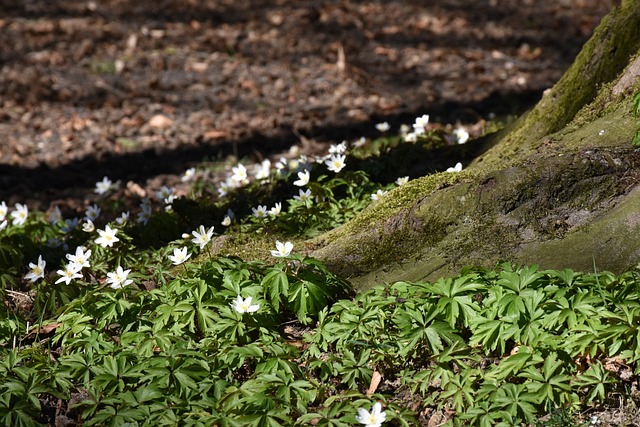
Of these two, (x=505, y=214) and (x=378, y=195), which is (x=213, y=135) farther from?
(x=505, y=214)

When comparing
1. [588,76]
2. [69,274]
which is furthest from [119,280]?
[588,76]

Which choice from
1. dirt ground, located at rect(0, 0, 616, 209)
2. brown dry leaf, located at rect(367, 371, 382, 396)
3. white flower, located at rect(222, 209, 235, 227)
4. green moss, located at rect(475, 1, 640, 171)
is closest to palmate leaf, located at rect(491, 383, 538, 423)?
brown dry leaf, located at rect(367, 371, 382, 396)

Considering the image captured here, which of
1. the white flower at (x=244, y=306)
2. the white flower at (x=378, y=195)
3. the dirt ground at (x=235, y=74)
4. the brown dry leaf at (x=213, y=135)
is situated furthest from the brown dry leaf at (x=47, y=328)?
the brown dry leaf at (x=213, y=135)

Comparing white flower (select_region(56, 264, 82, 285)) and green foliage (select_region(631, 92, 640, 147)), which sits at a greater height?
green foliage (select_region(631, 92, 640, 147))

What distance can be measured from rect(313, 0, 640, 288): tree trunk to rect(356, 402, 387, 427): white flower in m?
1.05

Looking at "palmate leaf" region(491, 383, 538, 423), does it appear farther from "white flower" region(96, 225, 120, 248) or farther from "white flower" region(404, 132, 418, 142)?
"white flower" region(404, 132, 418, 142)

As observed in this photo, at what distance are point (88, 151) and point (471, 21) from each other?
6.04 metres

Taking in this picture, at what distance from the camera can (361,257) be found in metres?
3.89

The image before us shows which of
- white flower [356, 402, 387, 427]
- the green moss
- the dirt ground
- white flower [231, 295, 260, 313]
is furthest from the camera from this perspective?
the dirt ground

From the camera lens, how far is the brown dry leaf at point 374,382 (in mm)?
3119

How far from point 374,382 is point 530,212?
1.22m

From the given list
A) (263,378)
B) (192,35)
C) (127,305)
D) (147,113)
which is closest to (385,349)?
(263,378)

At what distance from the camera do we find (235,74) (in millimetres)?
9602

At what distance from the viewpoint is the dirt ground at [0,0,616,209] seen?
312 inches
